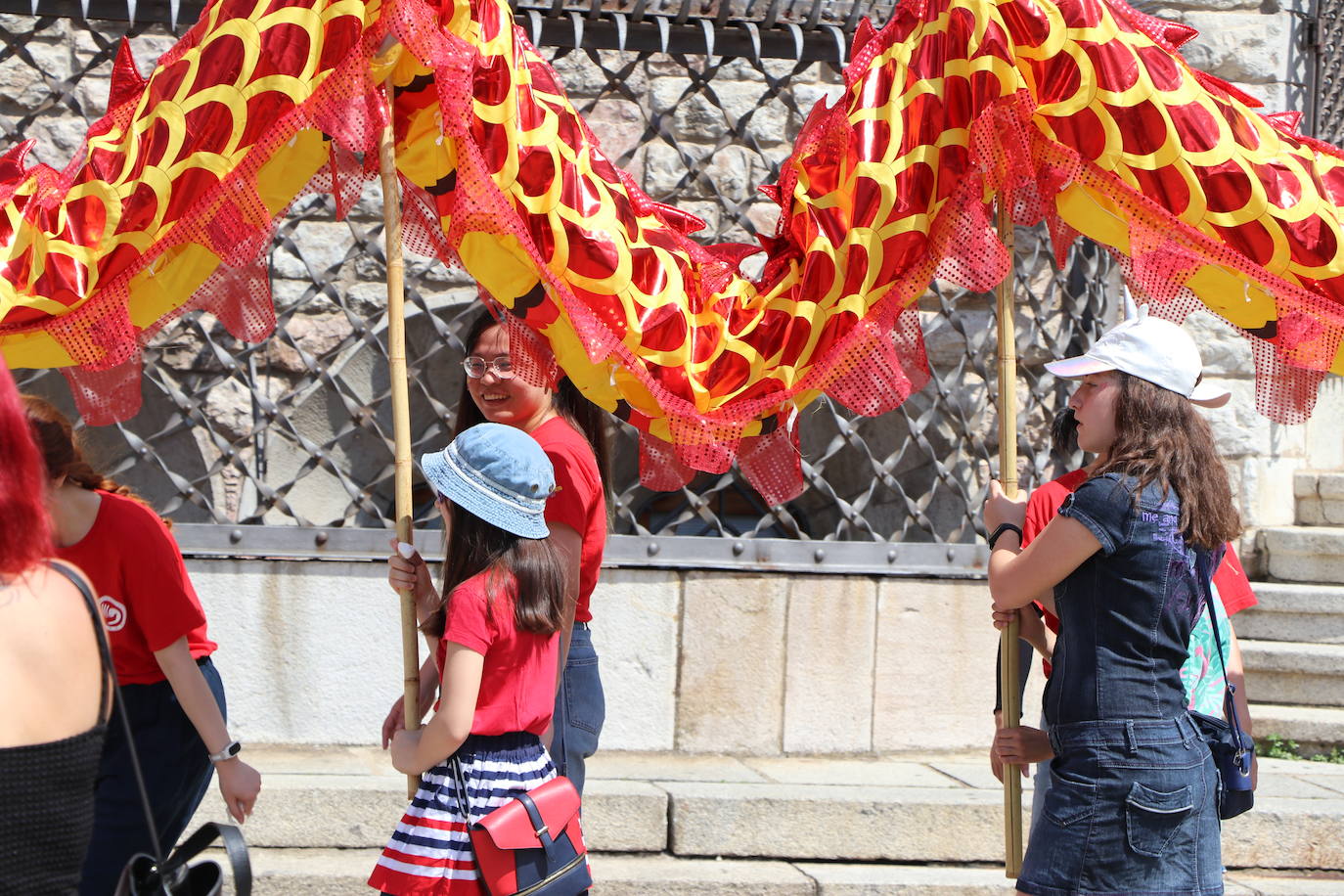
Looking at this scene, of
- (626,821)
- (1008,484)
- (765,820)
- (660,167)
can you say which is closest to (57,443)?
(1008,484)

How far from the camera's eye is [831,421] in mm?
6309

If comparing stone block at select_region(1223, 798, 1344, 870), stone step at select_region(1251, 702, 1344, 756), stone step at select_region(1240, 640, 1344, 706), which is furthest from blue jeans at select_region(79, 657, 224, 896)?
stone step at select_region(1240, 640, 1344, 706)

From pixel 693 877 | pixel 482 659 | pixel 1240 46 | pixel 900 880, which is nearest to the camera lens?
pixel 482 659

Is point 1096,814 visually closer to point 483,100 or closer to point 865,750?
point 483,100

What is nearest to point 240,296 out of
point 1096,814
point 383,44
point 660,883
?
point 383,44

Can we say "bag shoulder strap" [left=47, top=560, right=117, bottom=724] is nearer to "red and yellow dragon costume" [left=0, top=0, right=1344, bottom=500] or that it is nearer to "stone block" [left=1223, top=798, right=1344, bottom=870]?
"red and yellow dragon costume" [left=0, top=0, right=1344, bottom=500]

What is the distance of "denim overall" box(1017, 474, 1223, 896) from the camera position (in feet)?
8.48

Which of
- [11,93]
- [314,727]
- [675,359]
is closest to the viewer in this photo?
[675,359]

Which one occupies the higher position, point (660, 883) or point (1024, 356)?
point (1024, 356)

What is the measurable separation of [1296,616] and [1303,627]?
51 mm

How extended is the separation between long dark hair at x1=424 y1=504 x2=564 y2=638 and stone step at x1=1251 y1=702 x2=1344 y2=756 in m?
3.97

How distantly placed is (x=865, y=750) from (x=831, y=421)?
1.58 meters

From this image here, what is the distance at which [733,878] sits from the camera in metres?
4.37

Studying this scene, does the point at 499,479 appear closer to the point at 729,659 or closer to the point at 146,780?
the point at 146,780
